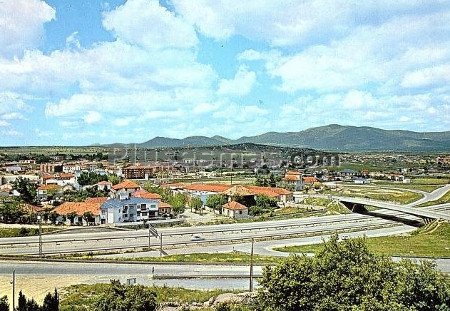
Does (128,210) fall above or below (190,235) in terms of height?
above

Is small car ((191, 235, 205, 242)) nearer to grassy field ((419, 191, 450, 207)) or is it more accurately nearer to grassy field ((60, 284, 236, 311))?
grassy field ((60, 284, 236, 311))

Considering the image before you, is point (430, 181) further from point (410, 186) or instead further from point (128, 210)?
point (128, 210)

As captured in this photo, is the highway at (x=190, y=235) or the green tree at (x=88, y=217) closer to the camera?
the highway at (x=190, y=235)

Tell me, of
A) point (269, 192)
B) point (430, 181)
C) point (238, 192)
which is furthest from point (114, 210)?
point (430, 181)

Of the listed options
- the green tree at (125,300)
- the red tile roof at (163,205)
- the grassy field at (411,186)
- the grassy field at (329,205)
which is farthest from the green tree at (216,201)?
the grassy field at (411,186)

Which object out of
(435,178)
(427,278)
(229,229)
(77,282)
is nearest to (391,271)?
(427,278)

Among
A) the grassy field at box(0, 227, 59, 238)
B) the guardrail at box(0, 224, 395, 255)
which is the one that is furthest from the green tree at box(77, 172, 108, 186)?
the guardrail at box(0, 224, 395, 255)

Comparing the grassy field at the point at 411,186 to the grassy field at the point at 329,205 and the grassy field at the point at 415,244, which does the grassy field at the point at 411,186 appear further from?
the grassy field at the point at 415,244
